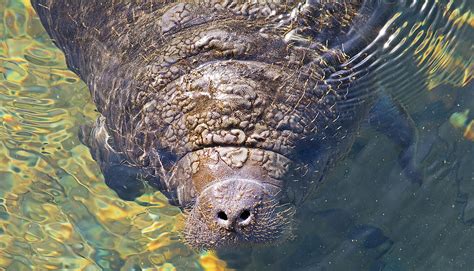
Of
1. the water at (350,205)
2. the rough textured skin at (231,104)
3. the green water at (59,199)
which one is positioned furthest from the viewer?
the green water at (59,199)

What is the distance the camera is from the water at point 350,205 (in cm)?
746

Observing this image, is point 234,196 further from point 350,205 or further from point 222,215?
point 350,205

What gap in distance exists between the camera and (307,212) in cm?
759

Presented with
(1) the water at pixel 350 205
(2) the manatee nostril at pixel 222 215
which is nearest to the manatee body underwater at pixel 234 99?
(2) the manatee nostril at pixel 222 215

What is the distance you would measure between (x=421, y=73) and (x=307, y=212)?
1.78 metres

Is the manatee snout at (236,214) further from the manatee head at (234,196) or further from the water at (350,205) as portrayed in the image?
the water at (350,205)

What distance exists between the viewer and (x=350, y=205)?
764cm

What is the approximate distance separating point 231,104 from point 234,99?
1.7 inches

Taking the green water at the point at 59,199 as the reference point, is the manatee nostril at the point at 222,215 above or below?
above

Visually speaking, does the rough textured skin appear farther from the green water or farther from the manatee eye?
the green water

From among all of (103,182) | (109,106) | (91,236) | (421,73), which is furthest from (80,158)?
(421,73)

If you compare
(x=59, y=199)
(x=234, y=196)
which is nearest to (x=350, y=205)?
(x=234, y=196)

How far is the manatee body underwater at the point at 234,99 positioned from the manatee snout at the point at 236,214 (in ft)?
0.03

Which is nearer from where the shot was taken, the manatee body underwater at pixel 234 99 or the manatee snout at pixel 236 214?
the manatee snout at pixel 236 214
